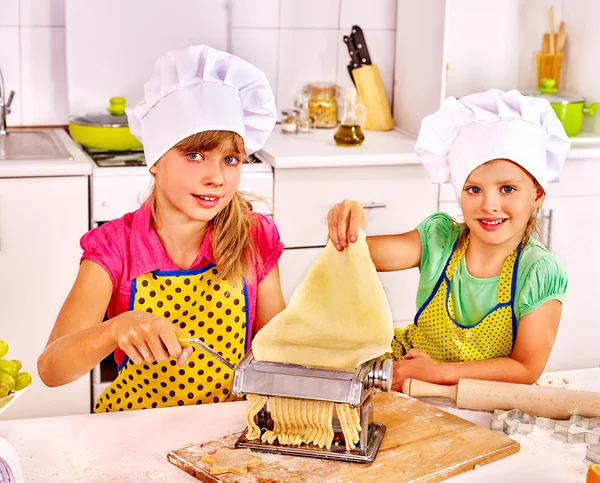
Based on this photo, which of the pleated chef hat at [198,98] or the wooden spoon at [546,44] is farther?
the wooden spoon at [546,44]

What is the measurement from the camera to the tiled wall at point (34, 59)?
9.83ft

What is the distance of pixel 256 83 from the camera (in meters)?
1.59

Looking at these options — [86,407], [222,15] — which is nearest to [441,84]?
[222,15]

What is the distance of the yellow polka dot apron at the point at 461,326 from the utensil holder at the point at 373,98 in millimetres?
1442

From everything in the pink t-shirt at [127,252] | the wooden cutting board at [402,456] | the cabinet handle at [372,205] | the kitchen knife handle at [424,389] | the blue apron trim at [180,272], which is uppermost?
the pink t-shirt at [127,252]

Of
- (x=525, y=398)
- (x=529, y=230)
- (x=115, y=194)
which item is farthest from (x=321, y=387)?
(x=115, y=194)

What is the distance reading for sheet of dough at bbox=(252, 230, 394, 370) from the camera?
1318 mm

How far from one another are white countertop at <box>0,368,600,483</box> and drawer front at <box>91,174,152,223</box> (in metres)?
1.24

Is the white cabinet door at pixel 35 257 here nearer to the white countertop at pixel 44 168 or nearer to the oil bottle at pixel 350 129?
the white countertop at pixel 44 168

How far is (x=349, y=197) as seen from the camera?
2791 mm

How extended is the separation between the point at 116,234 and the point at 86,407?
1.20 m


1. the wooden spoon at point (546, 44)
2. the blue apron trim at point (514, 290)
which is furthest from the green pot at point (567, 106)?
the blue apron trim at point (514, 290)

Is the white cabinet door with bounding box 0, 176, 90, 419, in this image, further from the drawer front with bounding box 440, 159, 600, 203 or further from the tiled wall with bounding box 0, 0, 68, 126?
the drawer front with bounding box 440, 159, 600, 203

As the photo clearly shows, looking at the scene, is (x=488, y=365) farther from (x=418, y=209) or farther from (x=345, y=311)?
(x=418, y=209)
